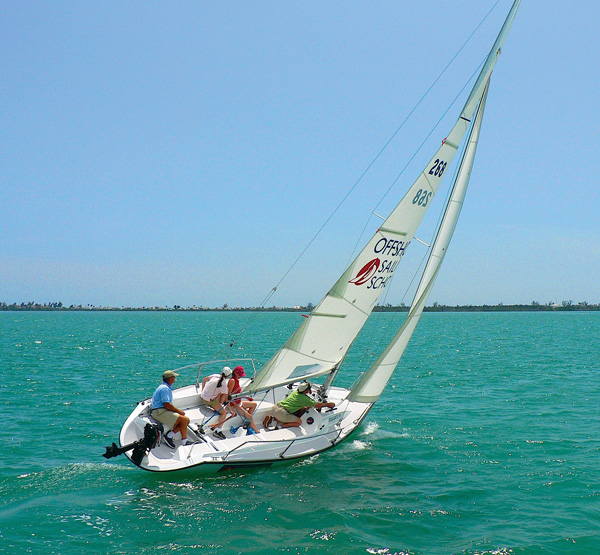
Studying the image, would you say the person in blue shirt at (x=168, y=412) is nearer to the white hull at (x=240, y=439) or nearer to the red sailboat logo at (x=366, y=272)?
the white hull at (x=240, y=439)

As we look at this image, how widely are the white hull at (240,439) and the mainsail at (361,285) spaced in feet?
3.40

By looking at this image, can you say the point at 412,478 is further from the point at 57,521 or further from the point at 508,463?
the point at 57,521

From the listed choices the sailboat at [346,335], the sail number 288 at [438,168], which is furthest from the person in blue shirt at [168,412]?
the sail number 288 at [438,168]

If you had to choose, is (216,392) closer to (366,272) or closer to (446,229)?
(366,272)

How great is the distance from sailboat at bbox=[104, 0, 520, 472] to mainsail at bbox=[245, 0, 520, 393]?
0.02 meters

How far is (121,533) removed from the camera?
24.4ft

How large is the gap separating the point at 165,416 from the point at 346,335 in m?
4.23

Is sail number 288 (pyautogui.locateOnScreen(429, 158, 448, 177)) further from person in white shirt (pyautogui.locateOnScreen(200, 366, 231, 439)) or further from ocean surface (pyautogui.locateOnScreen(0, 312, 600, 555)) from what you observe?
person in white shirt (pyautogui.locateOnScreen(200, 366, 231, 439))

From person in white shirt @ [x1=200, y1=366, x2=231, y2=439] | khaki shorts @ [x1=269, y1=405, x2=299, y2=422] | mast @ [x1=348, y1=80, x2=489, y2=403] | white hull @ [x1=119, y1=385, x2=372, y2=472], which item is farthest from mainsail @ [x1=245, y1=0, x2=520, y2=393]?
person in white shirt @ [x1=200, y1=366, x2=231, y2=439]

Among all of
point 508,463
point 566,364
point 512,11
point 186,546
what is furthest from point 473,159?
point 566,364

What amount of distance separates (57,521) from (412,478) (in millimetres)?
6289

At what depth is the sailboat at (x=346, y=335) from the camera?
33.4 feet

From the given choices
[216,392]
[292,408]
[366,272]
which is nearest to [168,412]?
[216,392]

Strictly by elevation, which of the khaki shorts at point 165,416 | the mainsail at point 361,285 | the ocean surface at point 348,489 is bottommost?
the ocean surface at point 348,489
